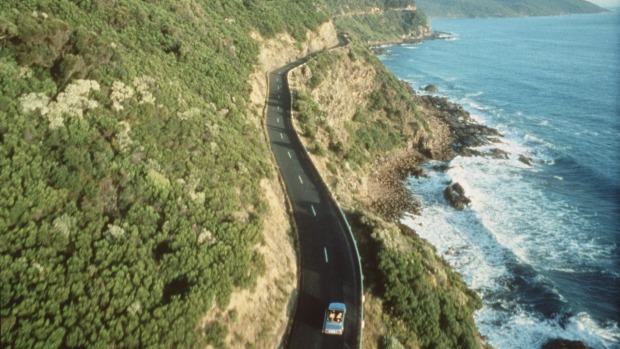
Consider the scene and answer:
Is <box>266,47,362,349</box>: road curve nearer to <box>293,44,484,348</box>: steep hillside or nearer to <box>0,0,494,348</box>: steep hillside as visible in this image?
<box>0,0,494,348</box>: steep hillside

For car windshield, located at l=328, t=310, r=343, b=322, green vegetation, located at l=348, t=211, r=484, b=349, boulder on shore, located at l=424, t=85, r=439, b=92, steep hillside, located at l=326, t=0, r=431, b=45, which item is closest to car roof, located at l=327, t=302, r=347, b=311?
car windshield, located at l=328, t=310, r=343, b=322

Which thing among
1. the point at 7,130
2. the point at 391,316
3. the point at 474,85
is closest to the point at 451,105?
the point at 474,85

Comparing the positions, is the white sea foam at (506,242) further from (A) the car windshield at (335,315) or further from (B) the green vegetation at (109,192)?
(B) the green vegetation at (109,192)

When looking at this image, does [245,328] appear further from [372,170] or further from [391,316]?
[372,170]

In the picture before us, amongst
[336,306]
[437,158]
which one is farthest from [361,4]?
[336,306]

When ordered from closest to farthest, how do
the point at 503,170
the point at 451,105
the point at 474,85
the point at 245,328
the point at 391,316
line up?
1. the point at 245,328
2. the point at 391,316
3. the point at 503,170
4. the point at 451,105
5. the point at 474,85
